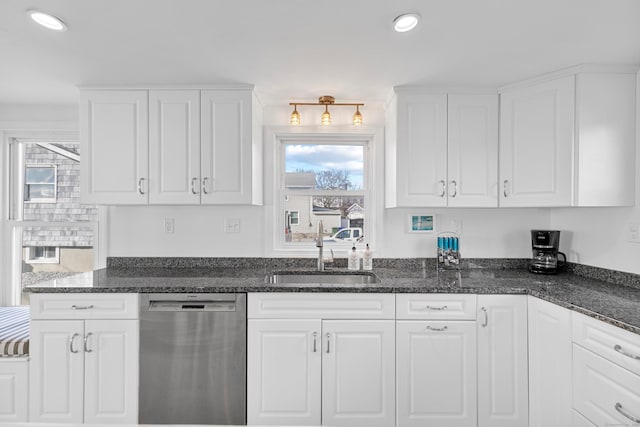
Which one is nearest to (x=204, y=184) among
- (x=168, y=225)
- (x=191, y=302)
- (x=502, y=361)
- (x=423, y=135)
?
(x=168, y=225)

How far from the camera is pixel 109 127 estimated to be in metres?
2.32

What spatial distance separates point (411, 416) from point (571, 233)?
66.4 inches

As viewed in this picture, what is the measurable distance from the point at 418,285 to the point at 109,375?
184 centimetres

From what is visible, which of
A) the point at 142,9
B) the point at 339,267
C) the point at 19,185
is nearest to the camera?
the point at 142,9

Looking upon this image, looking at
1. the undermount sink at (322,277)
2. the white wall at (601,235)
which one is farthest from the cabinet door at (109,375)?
the white wall at (601,235)

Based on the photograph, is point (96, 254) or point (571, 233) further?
point (96, 254)

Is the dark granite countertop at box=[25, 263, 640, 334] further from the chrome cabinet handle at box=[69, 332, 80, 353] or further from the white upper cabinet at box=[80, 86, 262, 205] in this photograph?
the white upper cabinet at box=[80, 86, 262, 205]

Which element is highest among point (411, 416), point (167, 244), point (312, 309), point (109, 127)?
point (109, 127)

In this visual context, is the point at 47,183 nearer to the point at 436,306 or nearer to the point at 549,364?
the point at 436,306

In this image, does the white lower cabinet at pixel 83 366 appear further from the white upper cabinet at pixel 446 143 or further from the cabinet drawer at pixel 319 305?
the white upper cabinet at pixel 446 143

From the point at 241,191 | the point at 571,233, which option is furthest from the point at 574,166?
the point at 241,191

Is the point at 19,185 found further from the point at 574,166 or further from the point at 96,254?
the point at 574,166

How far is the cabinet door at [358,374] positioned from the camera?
6.43 ft

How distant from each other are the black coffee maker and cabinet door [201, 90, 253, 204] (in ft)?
6.64
